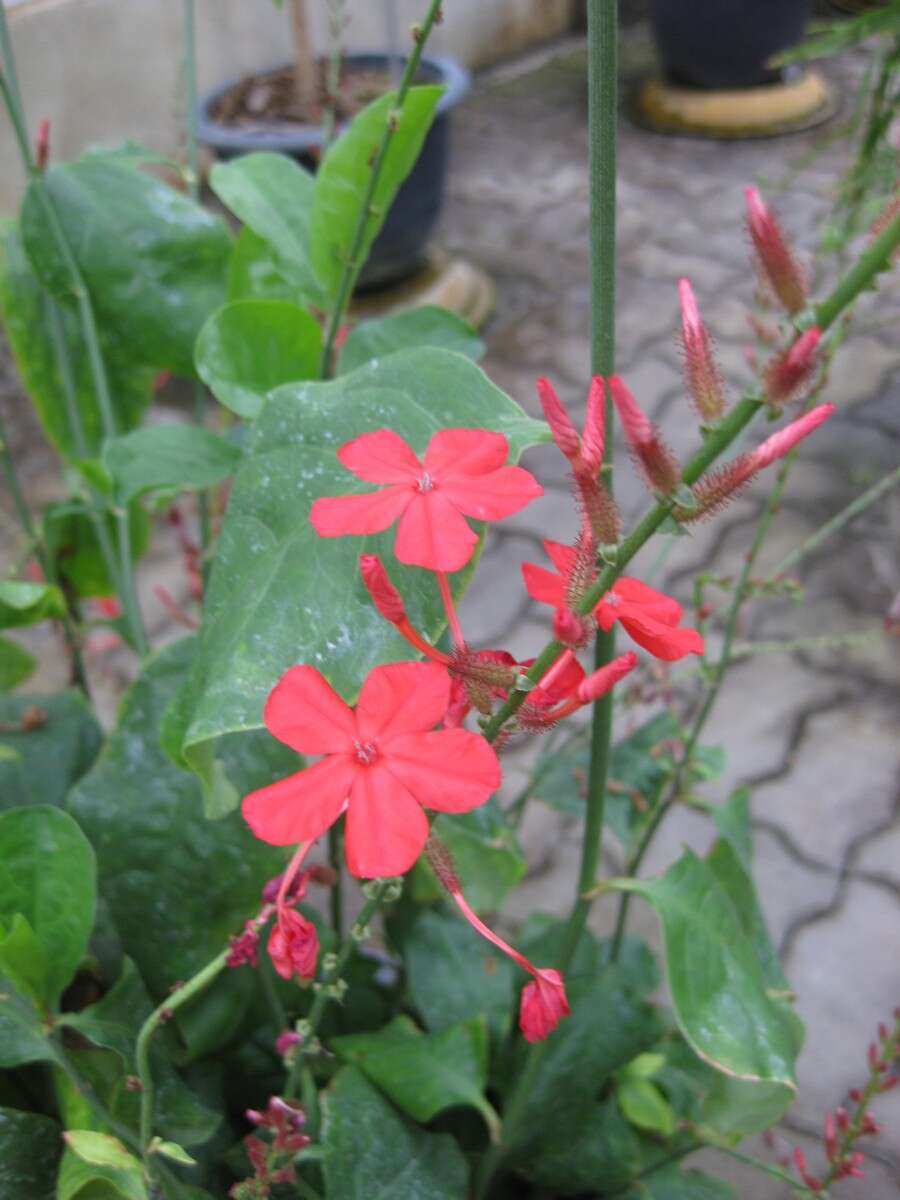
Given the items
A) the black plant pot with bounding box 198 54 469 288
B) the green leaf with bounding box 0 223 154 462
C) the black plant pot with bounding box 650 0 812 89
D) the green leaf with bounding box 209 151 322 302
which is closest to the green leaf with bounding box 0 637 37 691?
the green leaf with bounding box 0 223 154 462

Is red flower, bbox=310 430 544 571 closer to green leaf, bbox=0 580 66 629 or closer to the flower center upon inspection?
the flower center

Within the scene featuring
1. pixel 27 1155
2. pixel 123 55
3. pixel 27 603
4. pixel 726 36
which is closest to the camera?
pixel 27 1155

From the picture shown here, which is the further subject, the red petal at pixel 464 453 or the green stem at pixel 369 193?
the green stem at pixel 369 193

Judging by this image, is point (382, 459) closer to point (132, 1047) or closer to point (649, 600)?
point (649, 600)

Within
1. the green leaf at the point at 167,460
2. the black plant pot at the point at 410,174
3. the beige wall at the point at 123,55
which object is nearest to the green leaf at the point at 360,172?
the green leaf at the point at 167,460

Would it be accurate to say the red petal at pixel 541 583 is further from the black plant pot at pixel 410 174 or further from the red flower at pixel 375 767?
the black plant pot at pixel 410 174

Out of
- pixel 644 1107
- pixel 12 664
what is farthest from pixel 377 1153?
pixel 12 664

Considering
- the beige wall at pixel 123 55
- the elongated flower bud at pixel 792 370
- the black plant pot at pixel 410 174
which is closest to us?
the elongated flower bud at pixel 792 370
